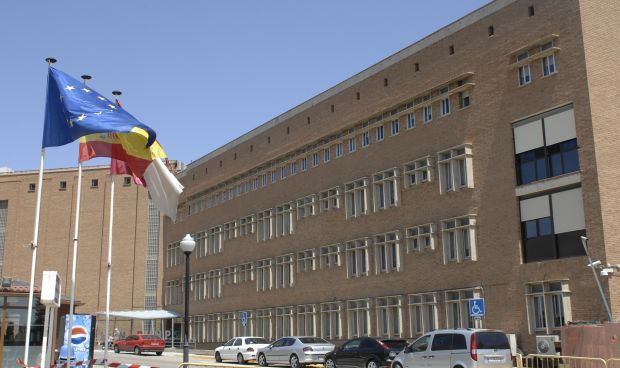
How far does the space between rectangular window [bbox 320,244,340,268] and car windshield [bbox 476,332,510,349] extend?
20029 millimetres

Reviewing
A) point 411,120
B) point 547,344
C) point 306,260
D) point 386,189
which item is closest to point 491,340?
point 547,344

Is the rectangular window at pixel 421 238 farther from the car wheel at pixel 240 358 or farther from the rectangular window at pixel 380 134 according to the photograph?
the car wheel at pixel 240 358

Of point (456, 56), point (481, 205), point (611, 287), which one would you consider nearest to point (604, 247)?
point (611, 287)

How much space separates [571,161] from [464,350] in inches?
412

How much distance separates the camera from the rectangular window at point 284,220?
4741 centimetres

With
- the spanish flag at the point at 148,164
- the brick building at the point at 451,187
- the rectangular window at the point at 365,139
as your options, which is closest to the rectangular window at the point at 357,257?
the brick building at the point at 451,187

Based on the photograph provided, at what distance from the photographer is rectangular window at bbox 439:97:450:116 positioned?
115 ft

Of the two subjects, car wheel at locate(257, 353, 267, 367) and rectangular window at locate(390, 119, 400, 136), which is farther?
rectangular window at locate(390, 119, 400, 136)

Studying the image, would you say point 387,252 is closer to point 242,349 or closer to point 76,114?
point 242,349

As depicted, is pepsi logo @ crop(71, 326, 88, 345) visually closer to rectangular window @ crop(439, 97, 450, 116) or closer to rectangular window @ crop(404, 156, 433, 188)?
rectangular window @ crop(404, 156, 433, 188)

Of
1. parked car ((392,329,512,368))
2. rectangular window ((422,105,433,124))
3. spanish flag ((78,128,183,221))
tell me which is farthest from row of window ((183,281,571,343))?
spanish flag ((78,128,183,221))

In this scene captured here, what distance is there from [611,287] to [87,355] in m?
18.3

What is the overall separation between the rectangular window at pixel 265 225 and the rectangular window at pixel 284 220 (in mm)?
804

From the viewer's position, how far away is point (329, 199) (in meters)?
43.6
